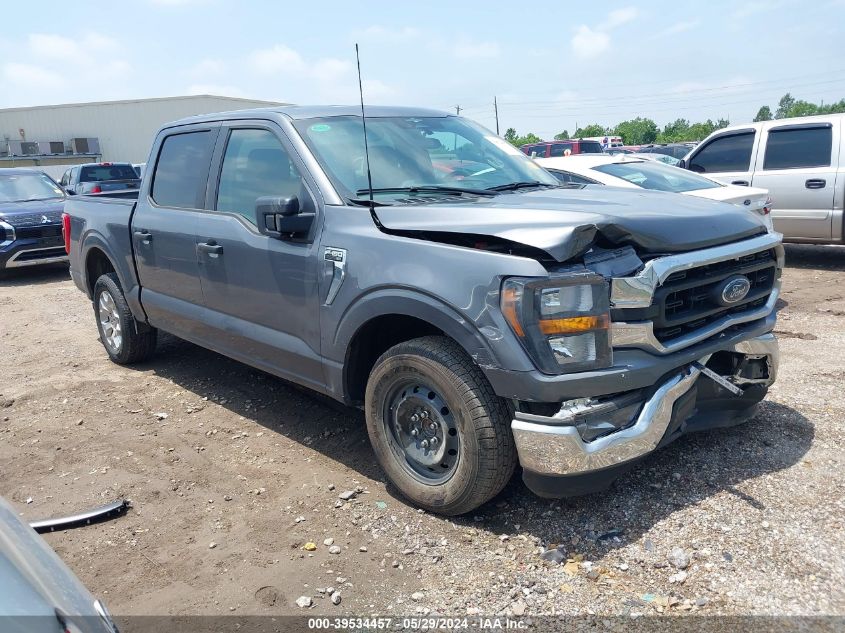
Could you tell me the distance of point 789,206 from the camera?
28.9ft

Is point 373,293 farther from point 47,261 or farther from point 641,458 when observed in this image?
point 47,261

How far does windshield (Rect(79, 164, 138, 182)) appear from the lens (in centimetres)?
1955

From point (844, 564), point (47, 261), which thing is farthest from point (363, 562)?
point (47, 261)

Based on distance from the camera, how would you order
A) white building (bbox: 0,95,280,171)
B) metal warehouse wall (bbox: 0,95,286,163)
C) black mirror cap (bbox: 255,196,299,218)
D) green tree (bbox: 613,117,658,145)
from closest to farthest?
black mirror cap (bbox: 255,196,299,218)
white building (bbox: 0,95,280,171)
metal warehouse wall (bbox: 0,95,286,163)
green tree (bbox: 613,117,658,145)

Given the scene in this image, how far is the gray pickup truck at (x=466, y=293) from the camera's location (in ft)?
9.25

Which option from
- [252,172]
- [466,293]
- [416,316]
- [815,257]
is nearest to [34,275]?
[252,172]

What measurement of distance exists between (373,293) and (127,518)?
1.75m

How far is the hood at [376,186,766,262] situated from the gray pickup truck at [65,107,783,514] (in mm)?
13

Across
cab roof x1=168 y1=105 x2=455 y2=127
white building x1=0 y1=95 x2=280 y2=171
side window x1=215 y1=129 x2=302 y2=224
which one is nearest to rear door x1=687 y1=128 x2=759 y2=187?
cab roof x1=168 y1=105 x2=455 y2=127

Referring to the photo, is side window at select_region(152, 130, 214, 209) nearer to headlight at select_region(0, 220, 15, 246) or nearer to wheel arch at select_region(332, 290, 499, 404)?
wheel arch at select_region(332, 290, 499, 404)

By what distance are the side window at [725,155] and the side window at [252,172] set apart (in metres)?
7.48

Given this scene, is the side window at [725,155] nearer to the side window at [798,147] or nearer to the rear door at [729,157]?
the rear door at [729,157]

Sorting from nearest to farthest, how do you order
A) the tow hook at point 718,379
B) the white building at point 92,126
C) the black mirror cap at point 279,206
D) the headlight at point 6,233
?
the tow hook at point 718,379 → the black mirror cap at point 279,206 → the headlight at point 6,233 → the white building at point 92,126

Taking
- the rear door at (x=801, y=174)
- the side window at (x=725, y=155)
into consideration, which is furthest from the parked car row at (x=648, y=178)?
the side window at (x=725, y=155)
